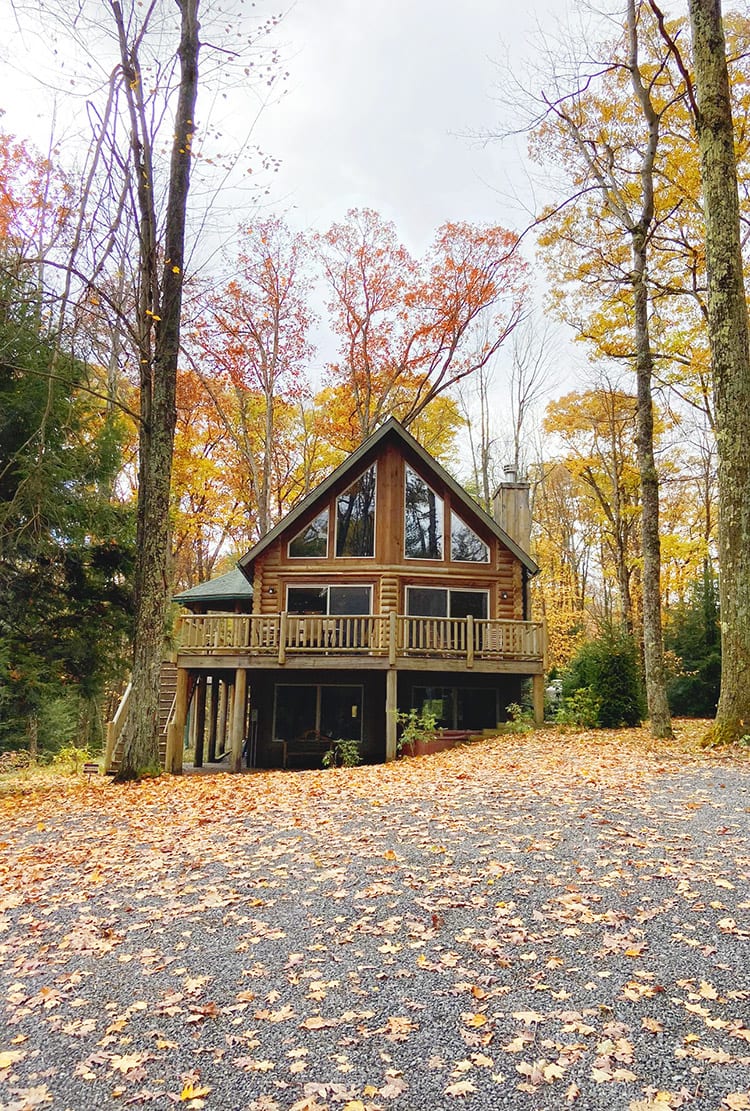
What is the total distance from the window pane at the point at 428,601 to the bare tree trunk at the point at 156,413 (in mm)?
7737

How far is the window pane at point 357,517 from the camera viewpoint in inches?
695

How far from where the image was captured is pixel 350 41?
47.9 ft

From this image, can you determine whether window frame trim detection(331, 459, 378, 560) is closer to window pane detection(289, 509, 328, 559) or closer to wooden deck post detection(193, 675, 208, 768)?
window pane detection(289, 509, 328, 559)

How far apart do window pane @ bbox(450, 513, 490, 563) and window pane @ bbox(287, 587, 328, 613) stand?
358cm

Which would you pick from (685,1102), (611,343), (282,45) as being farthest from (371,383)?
(685,1102)

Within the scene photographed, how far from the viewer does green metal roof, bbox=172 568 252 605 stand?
64.0ft

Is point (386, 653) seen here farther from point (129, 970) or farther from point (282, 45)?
point (282, 45)

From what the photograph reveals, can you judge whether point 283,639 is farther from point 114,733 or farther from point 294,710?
point 114,733

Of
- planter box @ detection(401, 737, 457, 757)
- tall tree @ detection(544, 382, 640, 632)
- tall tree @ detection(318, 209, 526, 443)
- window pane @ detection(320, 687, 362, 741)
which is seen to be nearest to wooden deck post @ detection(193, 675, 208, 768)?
window pane @ detection(320, 687, 362, 741)

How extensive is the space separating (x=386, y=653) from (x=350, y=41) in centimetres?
1323

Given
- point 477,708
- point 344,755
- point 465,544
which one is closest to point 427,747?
point 344,755

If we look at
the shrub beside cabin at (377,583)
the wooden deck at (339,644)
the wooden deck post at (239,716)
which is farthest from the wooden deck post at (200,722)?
the wooden deck at (339,644)

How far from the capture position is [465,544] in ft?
58.8

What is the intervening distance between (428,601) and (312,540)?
342 cm
